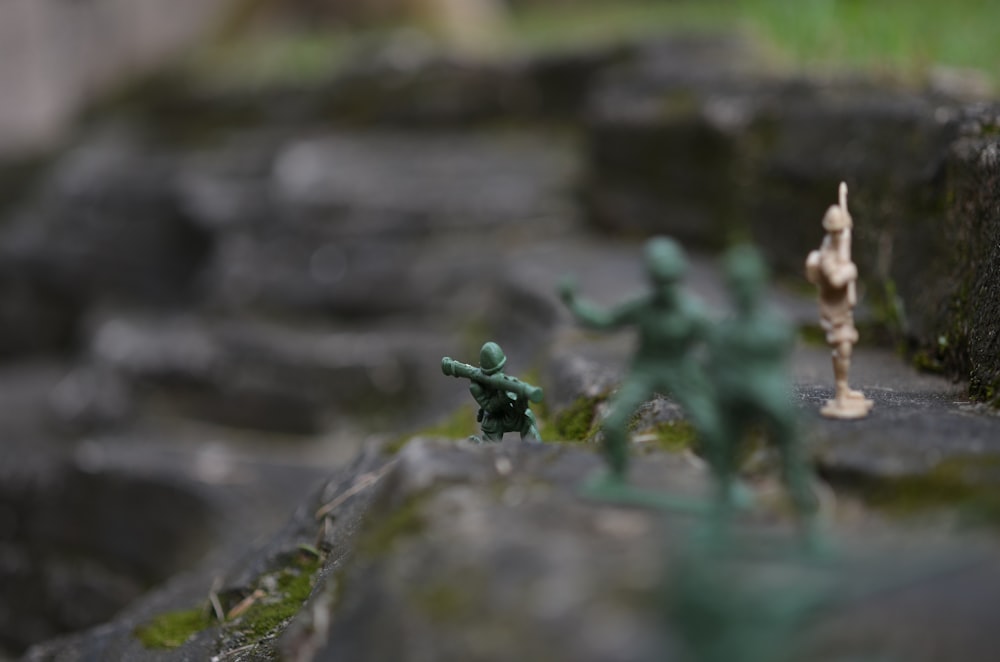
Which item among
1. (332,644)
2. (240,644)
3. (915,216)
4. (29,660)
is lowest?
(29,660)

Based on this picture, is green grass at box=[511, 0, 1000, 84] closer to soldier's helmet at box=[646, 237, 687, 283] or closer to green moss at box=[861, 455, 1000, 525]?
green moss at box=[861, 455, 1000, 525]

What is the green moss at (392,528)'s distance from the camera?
84.7 inches

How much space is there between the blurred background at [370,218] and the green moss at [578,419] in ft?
2.16

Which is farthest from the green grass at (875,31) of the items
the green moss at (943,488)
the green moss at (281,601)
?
the green moss at (281,601)

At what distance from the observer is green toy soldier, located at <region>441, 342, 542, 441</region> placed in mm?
2863

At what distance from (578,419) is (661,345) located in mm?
1313

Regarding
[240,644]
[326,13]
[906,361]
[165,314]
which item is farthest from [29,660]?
[326,13]

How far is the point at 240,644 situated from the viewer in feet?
10.5

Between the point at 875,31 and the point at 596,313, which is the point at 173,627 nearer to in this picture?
the point at 596,313

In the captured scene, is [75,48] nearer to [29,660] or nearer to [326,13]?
Answer: [326,13]

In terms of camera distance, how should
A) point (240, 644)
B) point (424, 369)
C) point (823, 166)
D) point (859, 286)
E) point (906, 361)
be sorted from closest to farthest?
point (240, 644) < point (906, 361) < point (859, 286) < point (823, 166) < point (424, 369)

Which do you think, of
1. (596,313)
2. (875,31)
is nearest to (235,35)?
(875,31)

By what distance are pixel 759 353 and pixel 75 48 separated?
38.3 ft

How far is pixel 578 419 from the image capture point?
138 inches
